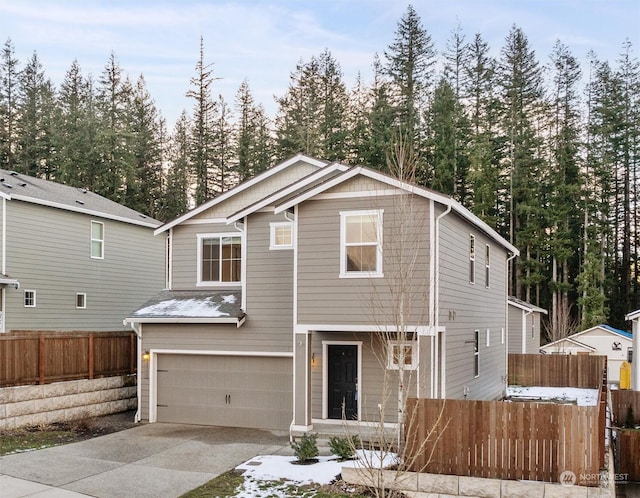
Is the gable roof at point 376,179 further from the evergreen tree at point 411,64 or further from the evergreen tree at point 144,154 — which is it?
the evergreen tree at point 144,154

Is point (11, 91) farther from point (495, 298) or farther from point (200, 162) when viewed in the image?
point (495, 298)

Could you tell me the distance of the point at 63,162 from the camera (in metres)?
38.3

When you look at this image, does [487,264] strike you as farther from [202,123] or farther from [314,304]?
[202,123]

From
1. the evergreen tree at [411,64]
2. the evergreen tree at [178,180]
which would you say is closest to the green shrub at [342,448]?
the evergreen tree at [411,64]

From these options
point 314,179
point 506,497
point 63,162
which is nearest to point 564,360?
point 314,179

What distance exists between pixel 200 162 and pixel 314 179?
2729 cm

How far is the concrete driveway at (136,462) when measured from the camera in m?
9.81

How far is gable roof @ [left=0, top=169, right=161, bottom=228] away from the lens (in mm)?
18719

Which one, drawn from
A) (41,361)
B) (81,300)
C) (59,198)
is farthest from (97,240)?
(41,361)

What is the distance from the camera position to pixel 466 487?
9539mm

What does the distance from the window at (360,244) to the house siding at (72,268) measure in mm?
11391

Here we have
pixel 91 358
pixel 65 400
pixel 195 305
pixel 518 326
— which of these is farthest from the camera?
pixel 518 326

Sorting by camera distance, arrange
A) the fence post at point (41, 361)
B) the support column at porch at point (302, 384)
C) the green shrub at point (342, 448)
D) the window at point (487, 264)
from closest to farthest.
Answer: the green shrub at point (342, 448)
the support column at porch at point (302, 384)
the fence post at point (41, 361)
the window at point (487, 264)

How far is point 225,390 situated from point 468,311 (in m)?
6.69
